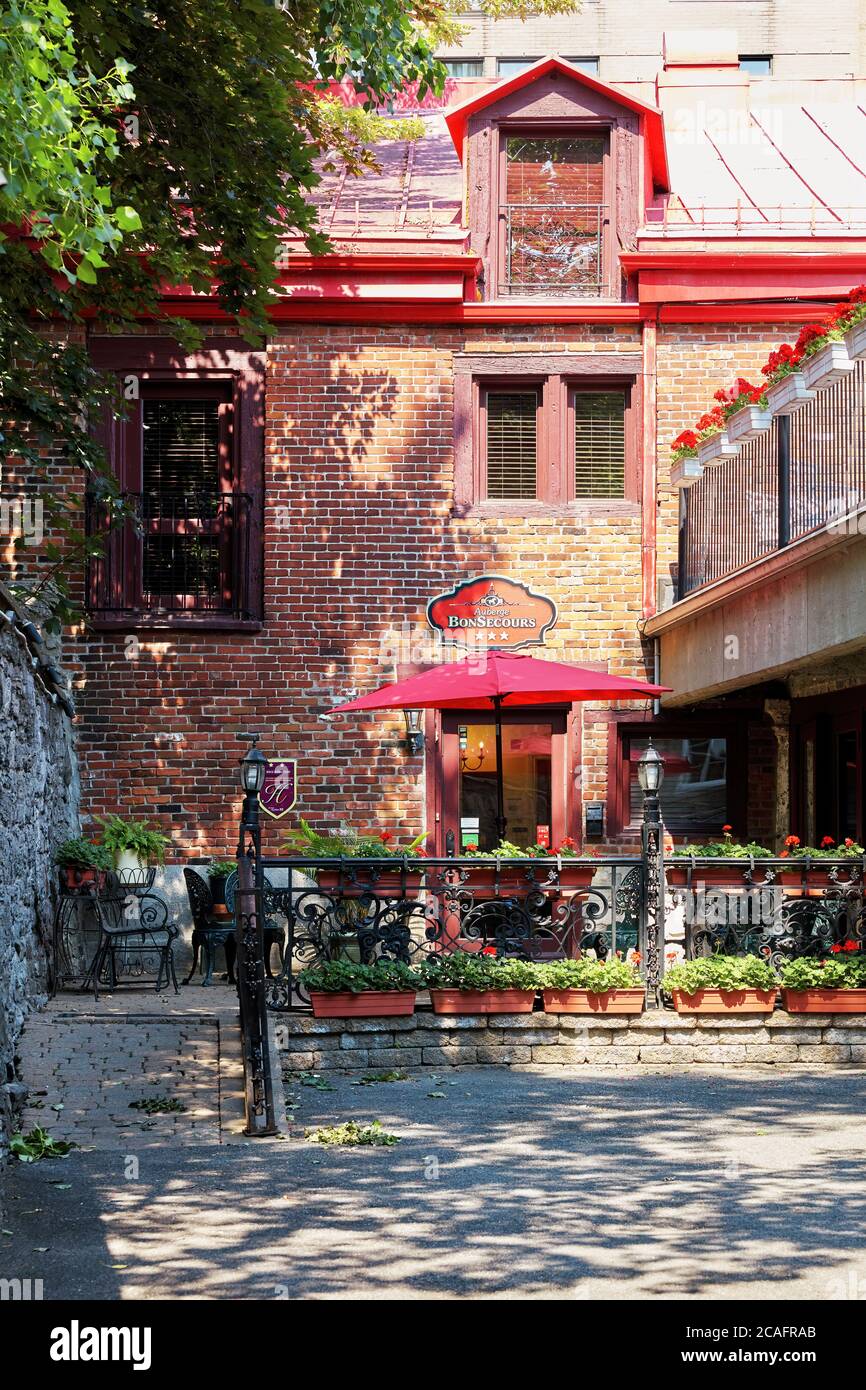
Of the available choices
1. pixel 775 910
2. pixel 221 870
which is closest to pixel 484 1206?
pixel 775 910

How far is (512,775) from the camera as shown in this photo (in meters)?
15.1

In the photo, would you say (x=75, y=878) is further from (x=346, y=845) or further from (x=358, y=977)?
(x=358, y=977)

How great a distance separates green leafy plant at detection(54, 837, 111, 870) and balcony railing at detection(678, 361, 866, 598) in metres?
5.35

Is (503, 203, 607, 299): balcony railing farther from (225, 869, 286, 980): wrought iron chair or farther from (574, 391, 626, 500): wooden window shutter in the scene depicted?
(225, 869, 286, 980): wrought iron chair

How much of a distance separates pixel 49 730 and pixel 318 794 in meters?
2.96

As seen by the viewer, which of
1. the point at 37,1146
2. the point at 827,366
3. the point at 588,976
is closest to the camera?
the point at 37,1146

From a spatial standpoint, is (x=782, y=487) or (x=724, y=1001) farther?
(x=782, y=487)

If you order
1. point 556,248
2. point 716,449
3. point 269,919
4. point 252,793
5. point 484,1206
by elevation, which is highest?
point 556,248

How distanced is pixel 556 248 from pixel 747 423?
13.9ft

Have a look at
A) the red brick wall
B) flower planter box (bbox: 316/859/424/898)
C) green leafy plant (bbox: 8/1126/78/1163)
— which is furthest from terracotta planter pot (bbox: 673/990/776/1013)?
the red brick wall

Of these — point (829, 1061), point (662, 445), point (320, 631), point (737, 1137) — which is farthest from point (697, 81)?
point (737, 1137)

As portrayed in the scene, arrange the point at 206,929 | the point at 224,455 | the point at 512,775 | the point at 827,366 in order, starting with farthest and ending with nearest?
the point at 512,775
the point at 224,455
the point at 206,929
the point at 827,366

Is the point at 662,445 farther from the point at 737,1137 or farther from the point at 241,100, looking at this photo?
the point at 737,1137

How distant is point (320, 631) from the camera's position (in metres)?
14.8
